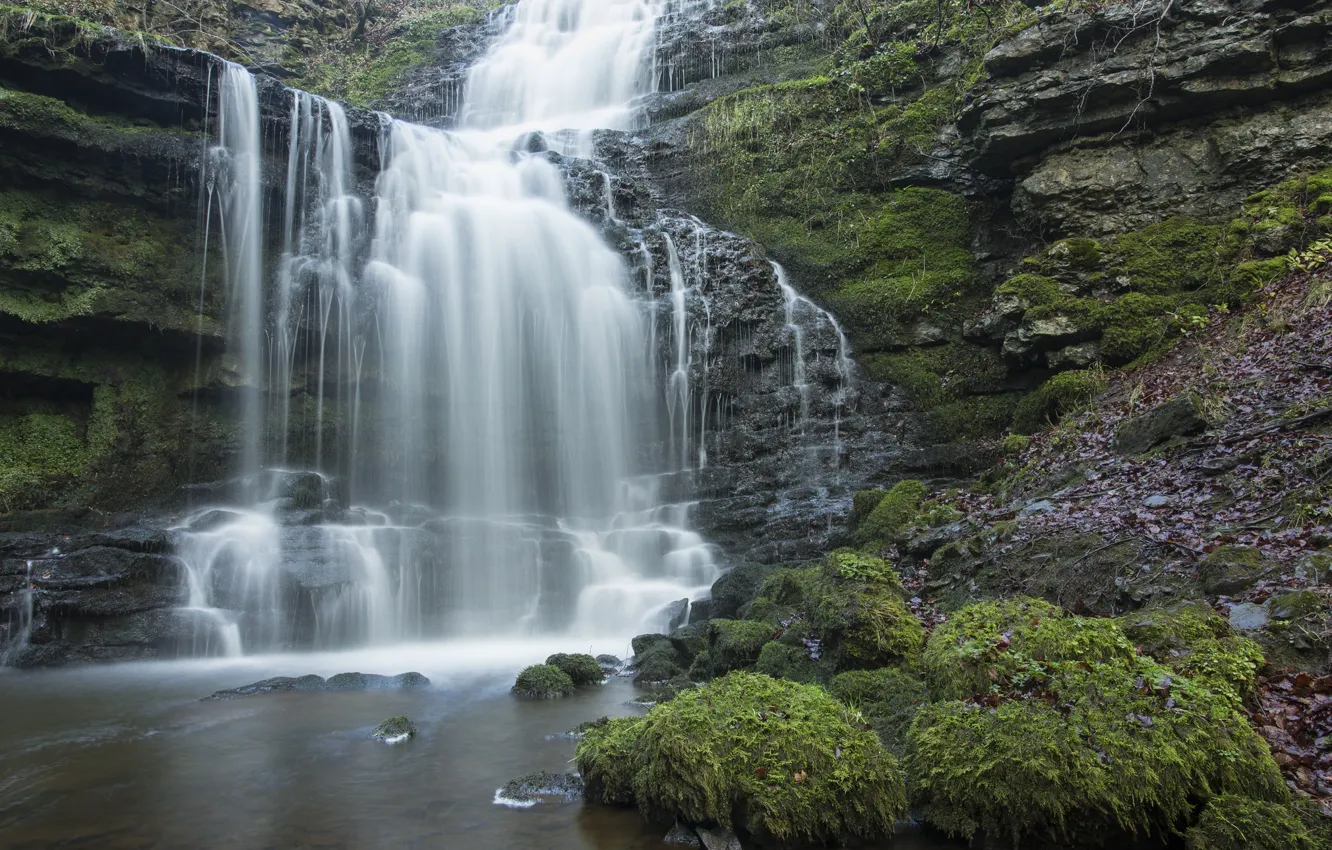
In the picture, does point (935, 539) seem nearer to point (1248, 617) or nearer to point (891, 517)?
point (891, 517)

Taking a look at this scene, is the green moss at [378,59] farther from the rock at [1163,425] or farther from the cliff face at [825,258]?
the rock at [1163,425]

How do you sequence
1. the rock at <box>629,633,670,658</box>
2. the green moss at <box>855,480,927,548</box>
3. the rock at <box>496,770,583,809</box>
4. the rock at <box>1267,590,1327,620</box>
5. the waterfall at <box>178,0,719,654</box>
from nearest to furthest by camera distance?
the rock at <box>1267,590,1327,620</box> → the rock at <box>496,770,583,809</box> → the green moss at <box>855,480,927,548</box> → the rock at <box>629,633,670,658</box> → the waterfall at <box>178,0,719,654</box>

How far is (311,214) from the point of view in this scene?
16.7 meters

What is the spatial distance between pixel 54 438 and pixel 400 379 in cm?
637

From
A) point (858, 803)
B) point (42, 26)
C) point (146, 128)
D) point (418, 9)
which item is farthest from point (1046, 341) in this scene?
point (418, 9)

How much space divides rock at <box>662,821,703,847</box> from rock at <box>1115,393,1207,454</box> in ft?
21.4

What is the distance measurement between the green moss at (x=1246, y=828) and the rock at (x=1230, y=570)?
204 cm

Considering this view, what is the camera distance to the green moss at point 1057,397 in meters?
11.4

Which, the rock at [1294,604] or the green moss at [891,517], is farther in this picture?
the green moss at [891,517]

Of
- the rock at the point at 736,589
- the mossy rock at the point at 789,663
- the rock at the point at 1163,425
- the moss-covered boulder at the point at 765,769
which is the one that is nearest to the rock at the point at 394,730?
the moss-covered boulder at the point at 765,769

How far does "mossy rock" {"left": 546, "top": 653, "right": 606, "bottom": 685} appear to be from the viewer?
876 cm

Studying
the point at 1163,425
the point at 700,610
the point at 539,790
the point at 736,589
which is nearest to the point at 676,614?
the point at 700,610

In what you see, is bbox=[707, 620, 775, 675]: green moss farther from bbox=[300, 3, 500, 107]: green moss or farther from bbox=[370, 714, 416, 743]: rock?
bbox=[300, 3, 500, 107]: green moss

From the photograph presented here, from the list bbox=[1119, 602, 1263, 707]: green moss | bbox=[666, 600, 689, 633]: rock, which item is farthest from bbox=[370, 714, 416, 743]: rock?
bbox=[1119, 602, 1263, 707]: green moss
